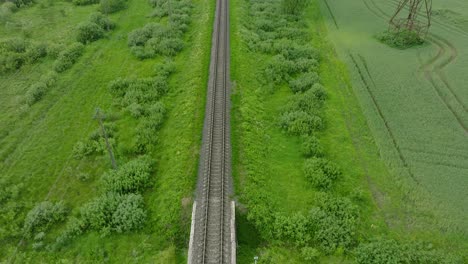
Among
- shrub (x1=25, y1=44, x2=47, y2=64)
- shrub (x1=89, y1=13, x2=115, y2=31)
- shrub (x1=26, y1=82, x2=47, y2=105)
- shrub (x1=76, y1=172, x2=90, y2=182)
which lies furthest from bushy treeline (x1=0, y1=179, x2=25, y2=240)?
shrub (x1=89, y1=13, x2=115, y2=31)

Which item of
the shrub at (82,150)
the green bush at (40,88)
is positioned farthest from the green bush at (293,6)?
the shrub at (82,150)

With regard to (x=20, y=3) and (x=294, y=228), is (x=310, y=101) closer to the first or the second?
(x=294, y=228)

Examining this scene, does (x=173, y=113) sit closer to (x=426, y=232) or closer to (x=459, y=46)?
(x=426, y=232)

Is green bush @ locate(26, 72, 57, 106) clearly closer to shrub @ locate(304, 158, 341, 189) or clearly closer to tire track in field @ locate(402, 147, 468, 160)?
shrub @ locate(304, 158, 341, 189)

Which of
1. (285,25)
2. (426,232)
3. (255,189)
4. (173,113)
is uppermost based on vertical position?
(285,25)

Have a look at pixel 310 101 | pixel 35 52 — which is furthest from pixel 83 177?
pixel 35 52

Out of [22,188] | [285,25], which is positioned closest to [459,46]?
[285,25]
